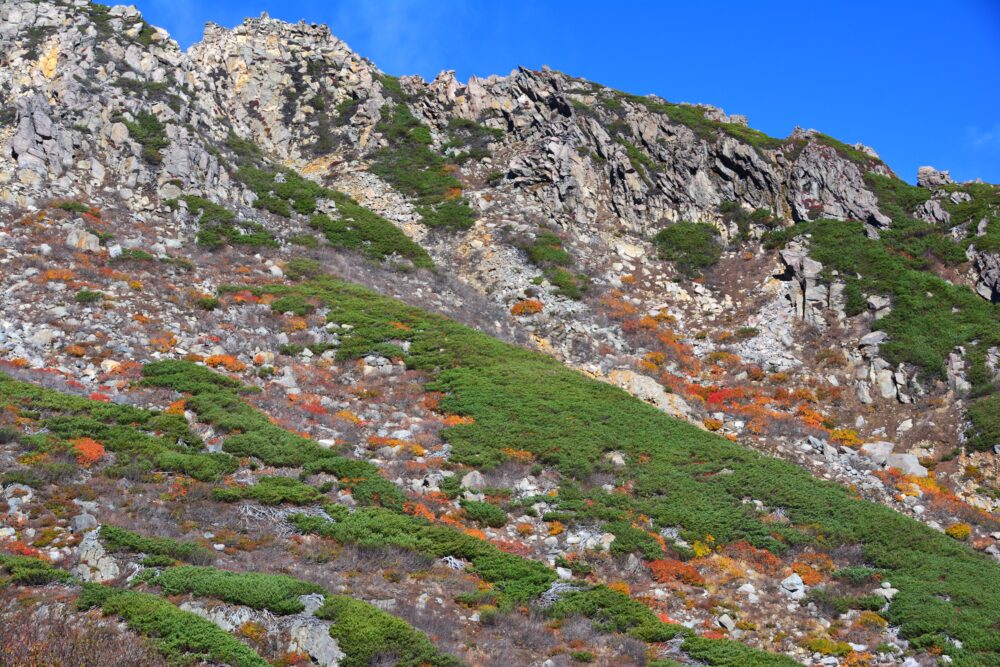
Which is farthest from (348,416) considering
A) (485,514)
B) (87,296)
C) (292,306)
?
(87,296)

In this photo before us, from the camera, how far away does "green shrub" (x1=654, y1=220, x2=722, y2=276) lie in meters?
42.0

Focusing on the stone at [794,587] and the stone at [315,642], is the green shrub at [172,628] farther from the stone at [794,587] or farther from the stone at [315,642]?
the stone at [794,587]

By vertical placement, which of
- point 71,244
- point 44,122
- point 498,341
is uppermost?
point 44,122

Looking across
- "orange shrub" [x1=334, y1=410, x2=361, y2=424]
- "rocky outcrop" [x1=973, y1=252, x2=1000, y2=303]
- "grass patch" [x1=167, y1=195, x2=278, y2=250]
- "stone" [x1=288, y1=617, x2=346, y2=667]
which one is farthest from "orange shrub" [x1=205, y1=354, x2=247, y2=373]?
"rocky outcrop" [x1=973, y1=252, x2=1000, y2=303]

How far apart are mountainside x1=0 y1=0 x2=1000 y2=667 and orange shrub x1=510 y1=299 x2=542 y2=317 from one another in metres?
0.13

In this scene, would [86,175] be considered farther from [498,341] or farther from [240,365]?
[498,341]

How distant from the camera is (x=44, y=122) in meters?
37.1

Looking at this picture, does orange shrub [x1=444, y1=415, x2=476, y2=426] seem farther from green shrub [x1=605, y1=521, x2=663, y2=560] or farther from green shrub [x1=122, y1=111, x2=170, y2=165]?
green shrub [x1=122, y1=111, x2=170, y2=165]

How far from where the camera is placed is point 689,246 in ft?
142

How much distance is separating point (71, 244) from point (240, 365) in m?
11.6

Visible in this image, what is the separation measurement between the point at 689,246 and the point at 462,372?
2166cm

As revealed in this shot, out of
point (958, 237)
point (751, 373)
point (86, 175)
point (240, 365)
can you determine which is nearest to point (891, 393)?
point (751, 373)

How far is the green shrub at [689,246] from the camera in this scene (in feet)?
138

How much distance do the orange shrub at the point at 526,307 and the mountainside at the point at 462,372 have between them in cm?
13
